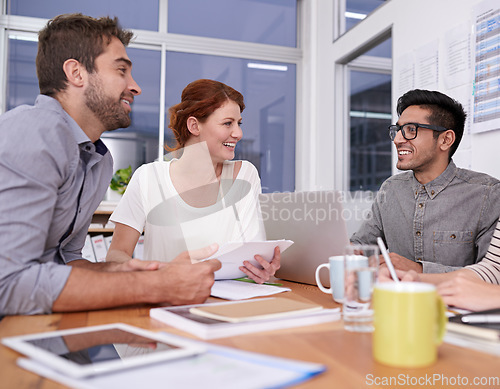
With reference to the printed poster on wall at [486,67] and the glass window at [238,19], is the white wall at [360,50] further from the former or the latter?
the glass window at [238,19]

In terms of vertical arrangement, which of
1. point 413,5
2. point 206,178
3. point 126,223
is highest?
point 413,5

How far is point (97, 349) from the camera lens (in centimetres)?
58

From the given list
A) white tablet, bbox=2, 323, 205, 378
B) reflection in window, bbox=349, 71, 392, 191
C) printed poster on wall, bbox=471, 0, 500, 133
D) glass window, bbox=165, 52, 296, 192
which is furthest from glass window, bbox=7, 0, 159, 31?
white tablet, bbox=2, 323, 205, 378

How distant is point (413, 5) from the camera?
8.36ft

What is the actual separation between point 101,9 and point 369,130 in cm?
251

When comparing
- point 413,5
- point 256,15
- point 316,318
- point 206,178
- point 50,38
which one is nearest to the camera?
point 316,318

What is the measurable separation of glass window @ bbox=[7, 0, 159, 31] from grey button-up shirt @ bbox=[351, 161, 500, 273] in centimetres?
276

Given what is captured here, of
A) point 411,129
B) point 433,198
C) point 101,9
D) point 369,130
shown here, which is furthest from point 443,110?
point 101,9

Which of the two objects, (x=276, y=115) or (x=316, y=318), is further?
(x=276, y=115)

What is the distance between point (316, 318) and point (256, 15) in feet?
12.4

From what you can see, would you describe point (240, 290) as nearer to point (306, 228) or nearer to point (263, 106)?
point (306, 228)

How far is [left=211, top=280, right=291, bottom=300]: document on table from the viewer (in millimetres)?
1020

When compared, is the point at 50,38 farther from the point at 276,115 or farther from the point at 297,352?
the point at 276,115

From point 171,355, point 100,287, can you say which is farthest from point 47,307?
point 171,355
